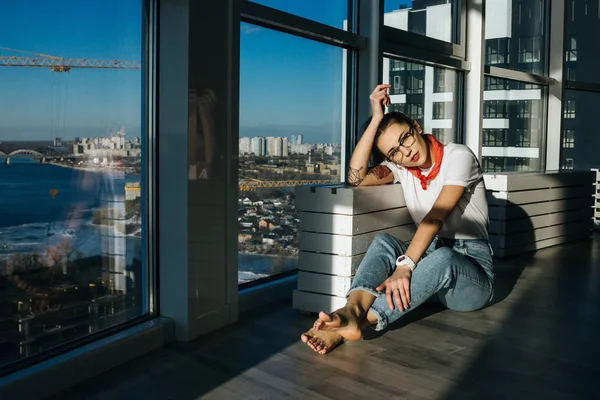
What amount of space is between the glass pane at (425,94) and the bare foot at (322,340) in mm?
2526

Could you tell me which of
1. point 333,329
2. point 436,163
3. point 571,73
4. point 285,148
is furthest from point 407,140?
point 571,73

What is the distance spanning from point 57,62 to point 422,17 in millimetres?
3554

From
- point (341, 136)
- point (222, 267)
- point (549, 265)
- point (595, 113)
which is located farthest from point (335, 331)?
point (595, 113)

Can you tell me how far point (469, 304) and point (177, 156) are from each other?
1.56 m

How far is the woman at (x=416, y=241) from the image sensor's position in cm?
270

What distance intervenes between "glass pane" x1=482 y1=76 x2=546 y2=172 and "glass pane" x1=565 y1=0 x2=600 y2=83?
69cm

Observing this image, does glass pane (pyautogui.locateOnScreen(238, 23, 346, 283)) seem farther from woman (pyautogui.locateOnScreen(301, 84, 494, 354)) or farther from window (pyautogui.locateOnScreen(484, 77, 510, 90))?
window (pyautogui.locateOnScreen(484, 77, 510, 90))

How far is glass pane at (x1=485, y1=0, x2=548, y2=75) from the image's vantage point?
629 cm

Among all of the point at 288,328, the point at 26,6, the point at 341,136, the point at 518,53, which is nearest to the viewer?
the point at 26,6

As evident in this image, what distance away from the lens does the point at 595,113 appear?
7762mm

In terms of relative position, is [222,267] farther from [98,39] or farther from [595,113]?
[595,113]

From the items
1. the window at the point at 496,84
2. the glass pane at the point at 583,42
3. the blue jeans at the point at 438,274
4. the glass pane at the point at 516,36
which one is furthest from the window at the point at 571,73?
the blue jeans at the point at 438,274

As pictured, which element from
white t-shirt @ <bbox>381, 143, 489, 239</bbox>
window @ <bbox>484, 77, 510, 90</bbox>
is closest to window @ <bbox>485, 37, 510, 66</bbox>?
window @ <bbox>484, 77, 510, 90</bbox>

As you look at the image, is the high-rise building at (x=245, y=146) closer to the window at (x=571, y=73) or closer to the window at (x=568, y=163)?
the window at (x=568, y=163)
